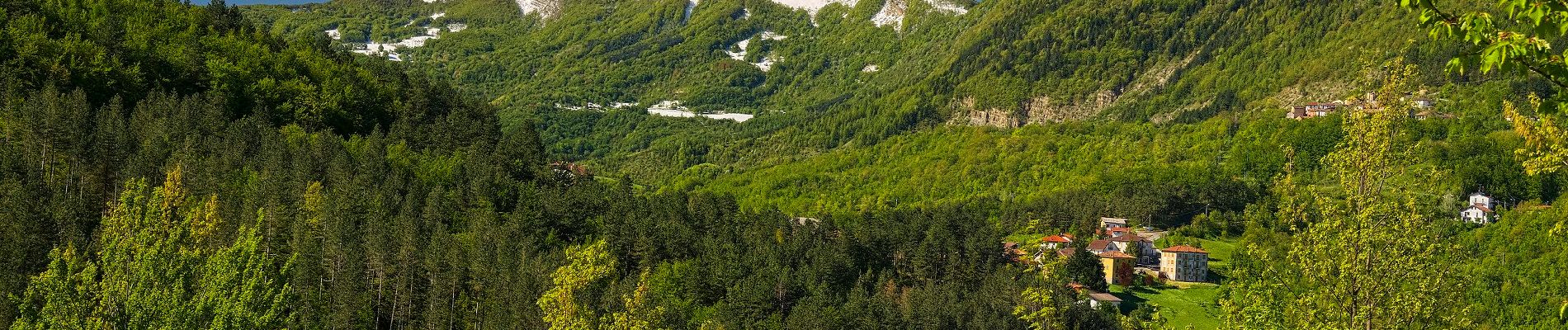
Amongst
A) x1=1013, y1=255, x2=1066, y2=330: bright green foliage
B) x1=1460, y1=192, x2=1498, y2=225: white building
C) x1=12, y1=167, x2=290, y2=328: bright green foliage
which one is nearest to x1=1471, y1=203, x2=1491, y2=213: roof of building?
x1=1460, y1=192, x2=1498, y2=225: white building

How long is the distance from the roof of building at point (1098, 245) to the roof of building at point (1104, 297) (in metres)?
19.7

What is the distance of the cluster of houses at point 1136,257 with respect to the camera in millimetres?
140875

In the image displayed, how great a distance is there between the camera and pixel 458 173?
3666 inches

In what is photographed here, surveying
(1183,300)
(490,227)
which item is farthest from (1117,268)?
(490,227)

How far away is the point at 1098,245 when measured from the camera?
150 metres

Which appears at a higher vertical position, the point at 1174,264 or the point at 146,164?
the point at 146,164

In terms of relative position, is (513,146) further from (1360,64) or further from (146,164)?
(1360,64)

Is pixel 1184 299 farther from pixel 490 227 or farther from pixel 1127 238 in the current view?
pixel 490 227

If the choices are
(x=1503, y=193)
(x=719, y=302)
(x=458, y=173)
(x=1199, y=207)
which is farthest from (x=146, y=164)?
(x=1503, y=193)

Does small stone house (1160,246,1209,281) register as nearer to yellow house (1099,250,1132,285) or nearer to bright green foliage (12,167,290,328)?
yellow house (1099,250,1132,285)

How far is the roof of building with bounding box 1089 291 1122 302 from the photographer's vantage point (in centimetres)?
11856

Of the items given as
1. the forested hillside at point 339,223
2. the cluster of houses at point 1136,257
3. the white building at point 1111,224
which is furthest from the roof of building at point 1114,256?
the white building at point 1111,224

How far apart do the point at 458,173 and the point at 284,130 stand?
14991mm

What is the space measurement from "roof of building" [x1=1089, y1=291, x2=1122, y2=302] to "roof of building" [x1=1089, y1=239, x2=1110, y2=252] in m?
19.7
